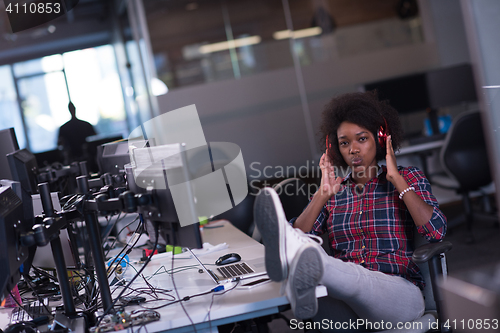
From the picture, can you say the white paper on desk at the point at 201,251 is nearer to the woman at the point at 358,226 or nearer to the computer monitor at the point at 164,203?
the woman at the point at 358,226

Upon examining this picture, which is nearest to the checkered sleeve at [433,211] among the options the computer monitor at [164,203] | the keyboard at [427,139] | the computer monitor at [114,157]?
the computer monitor at [164,203]

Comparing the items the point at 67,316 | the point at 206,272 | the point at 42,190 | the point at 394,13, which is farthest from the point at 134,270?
the point at 394,13

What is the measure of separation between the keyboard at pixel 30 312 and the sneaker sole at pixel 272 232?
0.84 meters

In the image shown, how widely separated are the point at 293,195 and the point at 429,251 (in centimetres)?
97

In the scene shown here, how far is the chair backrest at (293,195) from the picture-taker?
2.40m

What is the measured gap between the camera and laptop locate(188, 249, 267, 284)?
166cm

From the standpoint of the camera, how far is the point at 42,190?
59.9 inches

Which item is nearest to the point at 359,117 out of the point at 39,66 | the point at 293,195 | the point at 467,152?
the point at 293,195

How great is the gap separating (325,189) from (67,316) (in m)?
1.08

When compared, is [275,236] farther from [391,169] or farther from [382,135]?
[382,135]

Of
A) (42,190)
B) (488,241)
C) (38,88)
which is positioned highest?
(38,88)

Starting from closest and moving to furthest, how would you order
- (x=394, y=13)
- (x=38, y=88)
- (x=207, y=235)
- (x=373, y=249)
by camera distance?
(x=373, y=249), (x=207, y=235), (x=394, y=13), (x=38, y=88)

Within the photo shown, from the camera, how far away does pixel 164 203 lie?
4.71ft

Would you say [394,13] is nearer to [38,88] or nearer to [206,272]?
[206,272]
